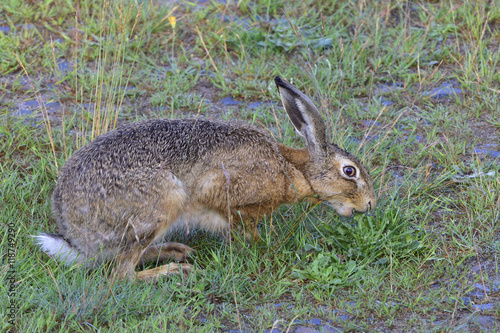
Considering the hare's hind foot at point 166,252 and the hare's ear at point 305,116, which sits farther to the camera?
the hare's hind foot at point 166,252

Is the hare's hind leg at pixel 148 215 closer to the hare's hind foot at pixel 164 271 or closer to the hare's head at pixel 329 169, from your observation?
the hare's hind foot at pixel 164 271

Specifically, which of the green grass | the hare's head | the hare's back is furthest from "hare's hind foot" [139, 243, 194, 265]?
the hare's head

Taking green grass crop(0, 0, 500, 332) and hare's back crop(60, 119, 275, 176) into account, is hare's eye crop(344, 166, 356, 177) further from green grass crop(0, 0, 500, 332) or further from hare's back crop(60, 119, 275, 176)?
hare's back crop(60, 119, 275, 176)

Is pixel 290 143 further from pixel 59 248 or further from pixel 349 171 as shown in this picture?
pixel 59 248

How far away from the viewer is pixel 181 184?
445cm

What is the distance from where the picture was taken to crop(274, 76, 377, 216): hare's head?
4785mm

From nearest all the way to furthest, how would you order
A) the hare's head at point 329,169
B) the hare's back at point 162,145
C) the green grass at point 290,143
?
the green grass at point 290,143
the hare's back at point 162,145
the hare's head at point 329,169

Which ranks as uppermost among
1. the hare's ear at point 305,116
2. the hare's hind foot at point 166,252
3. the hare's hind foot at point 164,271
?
the hare's ear at point 305,116

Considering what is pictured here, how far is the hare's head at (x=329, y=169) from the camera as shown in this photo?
15.7ft

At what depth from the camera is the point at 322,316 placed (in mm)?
4000

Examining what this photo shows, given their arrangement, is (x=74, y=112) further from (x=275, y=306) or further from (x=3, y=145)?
(x=275, y=306)

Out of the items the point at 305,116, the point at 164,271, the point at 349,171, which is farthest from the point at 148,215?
the point at 349,171

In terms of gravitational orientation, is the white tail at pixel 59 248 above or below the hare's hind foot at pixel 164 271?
above

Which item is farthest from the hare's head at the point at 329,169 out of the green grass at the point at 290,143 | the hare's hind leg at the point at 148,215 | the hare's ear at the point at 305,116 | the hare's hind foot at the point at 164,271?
the hare's hind foot at the point at 164,271
